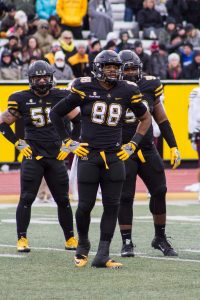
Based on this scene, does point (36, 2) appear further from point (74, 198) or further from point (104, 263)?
point (104, 263)

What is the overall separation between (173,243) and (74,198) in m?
5.01

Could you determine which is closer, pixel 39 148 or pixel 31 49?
pixel 39 148

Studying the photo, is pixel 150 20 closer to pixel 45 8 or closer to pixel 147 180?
pixel 45 8

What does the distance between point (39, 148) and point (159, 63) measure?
10.8m

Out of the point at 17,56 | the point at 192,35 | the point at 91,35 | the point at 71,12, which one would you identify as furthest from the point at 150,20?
the point at 17,56

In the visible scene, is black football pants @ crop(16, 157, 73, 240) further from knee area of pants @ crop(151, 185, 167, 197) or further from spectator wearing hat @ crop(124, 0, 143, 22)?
spectator wearing hat @ crop(124, 0, 143, 22)

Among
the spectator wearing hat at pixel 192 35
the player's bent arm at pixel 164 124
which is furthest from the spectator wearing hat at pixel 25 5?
the player's bent arm at pixel 164 124

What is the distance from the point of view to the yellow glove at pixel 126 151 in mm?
9586

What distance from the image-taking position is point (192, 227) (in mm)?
12734

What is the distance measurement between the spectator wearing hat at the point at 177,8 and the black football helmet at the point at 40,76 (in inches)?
560

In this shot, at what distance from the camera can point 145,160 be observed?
33.9ft

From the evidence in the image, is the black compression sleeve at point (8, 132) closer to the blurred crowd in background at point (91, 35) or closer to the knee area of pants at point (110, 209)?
the knee area of pants at point (110, 209)

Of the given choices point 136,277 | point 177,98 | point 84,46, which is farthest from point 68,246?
point 84,46

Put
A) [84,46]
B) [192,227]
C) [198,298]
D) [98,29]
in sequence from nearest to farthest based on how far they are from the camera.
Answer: [198,298]
[192,227]
[84,46]
[98,29]
